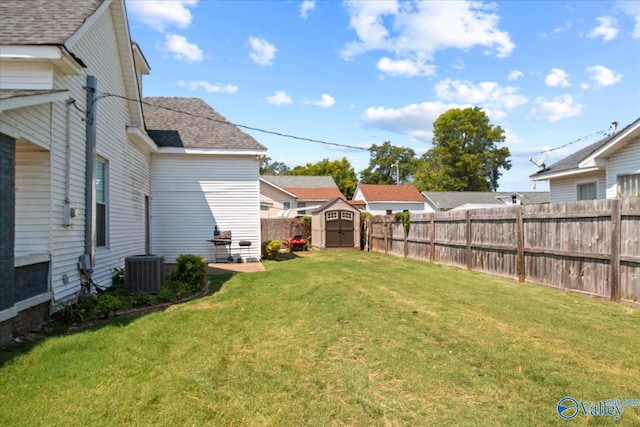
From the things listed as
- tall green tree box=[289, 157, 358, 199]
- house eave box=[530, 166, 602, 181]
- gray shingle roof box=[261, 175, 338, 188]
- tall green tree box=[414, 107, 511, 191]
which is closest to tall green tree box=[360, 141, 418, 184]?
tall green tree box=[289, 157, 358, 199]

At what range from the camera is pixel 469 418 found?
2936 mm

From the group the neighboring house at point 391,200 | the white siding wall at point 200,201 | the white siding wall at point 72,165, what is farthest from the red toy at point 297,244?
the neighboring house at point 391,200

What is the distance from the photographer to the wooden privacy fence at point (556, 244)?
22.3ft

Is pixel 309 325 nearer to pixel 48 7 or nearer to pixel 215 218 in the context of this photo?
pixel 48 7

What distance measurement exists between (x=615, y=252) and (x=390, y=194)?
3380 cm

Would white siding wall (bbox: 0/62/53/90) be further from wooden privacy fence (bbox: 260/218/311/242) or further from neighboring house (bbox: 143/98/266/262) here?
wooden privacy fence (bbox: 260/218/311/242)

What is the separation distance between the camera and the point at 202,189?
43.2 feet

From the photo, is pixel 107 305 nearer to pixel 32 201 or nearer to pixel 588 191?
pixel 32 201

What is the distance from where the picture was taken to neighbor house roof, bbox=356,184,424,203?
39969mm

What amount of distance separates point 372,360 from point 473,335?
5.15 ft

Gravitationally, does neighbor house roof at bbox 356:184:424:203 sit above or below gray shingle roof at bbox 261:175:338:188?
below

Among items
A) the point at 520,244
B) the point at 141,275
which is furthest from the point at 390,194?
the point at 141,275

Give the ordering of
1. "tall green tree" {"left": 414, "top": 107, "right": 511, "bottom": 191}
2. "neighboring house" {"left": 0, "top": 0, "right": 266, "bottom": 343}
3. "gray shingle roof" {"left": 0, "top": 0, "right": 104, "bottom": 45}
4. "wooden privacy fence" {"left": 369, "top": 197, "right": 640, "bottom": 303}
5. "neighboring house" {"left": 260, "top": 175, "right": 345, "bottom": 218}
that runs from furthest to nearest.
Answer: "tall green tree" {"left": 414, "top": 107, "right": 511, "bottom": 191}
"neighboring house" {"left": 260, "top": 175, "right": 345, "bottom": 218}
"wooden privacy fence" {"left": 369, "top": 197, "right": 640, "bottom": 303}
"gray shingle roof" {"left": 0, "top": 0, "right": 104, "bottom": 45}
"neighboring house" {"left": 0, "top": 0, "right": 266, "bottom": 343}

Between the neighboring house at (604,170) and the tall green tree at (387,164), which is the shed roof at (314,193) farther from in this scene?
the tall green tree at (387,164)
